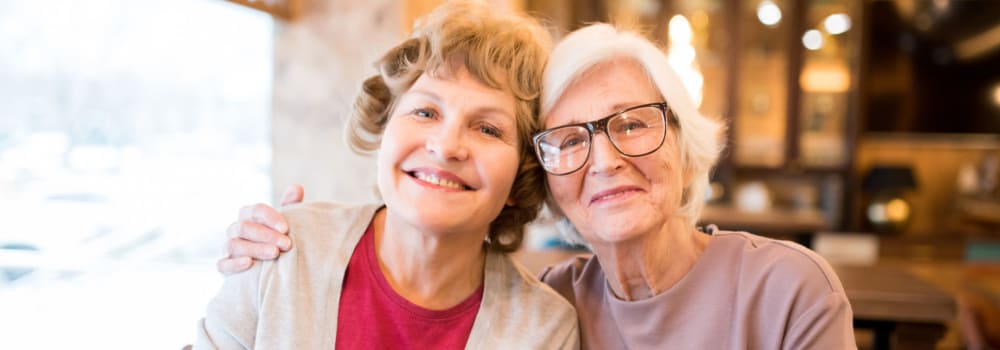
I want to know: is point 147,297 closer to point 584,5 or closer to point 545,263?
point 545,263

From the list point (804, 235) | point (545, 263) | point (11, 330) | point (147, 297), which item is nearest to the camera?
point (11, 330)

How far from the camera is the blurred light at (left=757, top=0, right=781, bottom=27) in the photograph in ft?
19.0

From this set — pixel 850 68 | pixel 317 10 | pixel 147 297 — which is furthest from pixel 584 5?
pixel 147 297

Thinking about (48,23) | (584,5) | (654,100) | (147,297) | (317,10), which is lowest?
(147,297)

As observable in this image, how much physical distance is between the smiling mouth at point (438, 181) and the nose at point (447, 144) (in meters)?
0.04

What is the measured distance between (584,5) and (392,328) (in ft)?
16.8

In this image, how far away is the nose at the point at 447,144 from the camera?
4.14 ft

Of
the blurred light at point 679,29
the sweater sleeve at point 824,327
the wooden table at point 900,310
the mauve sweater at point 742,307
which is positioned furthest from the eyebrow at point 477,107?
the blurred light at point 679,29

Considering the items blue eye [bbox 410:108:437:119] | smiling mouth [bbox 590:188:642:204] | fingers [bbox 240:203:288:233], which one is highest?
blue eye [bbox 410:108:437:119]

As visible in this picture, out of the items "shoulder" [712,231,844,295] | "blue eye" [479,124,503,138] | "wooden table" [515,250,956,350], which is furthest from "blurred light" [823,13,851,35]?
"blue eye" [479,124,503,138]

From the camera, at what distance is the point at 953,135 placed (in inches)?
233

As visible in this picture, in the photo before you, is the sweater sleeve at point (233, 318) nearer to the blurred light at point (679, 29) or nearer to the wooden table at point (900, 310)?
the wooden table at point (900, 310)

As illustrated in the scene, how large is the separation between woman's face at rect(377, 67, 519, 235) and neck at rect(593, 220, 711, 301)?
25 cm

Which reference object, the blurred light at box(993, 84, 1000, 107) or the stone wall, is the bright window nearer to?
the stone wall
